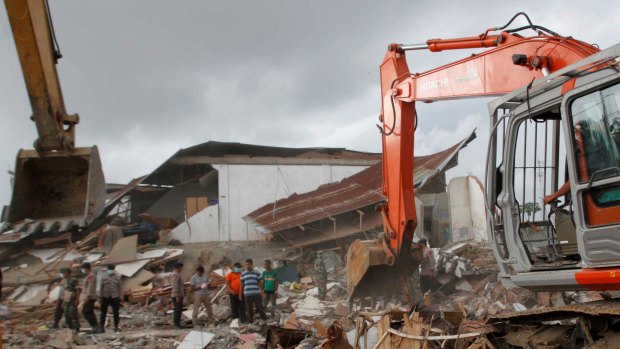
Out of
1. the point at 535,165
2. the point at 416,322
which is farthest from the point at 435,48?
the point at 416,322

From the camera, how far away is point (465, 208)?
19.5m

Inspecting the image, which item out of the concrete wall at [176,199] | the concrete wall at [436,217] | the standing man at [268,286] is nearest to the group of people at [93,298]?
the standing man at [268,286]

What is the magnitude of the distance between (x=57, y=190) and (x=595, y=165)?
8.98 metres

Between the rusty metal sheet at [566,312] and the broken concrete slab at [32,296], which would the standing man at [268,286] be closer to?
the broken concrete slab at [32,296]

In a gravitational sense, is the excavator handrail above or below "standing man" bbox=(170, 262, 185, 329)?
above

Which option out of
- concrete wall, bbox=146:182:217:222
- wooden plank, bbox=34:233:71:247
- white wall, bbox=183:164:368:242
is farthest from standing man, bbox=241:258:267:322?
concrete wall, bbox=146:182:217:222

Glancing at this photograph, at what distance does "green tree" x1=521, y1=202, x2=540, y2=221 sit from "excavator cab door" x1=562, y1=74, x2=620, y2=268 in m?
0.64

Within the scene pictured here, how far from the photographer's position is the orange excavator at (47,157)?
818 cm

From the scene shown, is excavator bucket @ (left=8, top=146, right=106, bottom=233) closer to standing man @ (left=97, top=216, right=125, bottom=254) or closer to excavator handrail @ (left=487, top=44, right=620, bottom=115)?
excavator handrail @ (left=487, top=44, right=620, bottom=115)

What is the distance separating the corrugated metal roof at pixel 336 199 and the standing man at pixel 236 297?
6008 millimetres

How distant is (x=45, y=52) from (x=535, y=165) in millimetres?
7218

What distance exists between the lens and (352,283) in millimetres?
8430

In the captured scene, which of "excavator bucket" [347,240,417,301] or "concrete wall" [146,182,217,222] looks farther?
"concrete wall" [146,182,217,222]

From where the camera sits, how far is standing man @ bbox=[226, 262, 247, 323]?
12.2 metres
